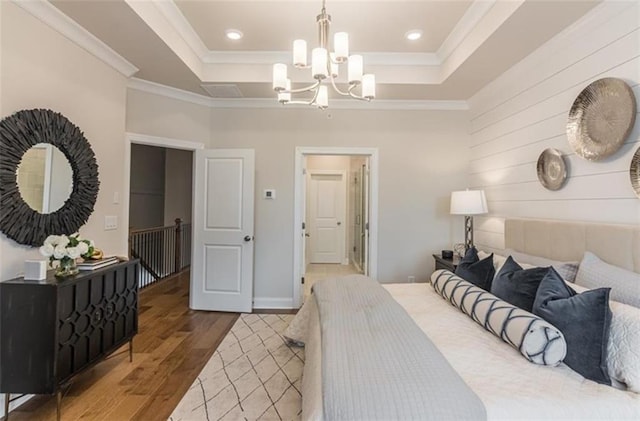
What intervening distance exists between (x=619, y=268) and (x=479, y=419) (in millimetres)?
1368

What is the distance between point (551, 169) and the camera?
2.63 metres

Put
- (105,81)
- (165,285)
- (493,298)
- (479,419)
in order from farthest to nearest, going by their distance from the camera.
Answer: (165,285) → (105,81) → (493,298) → (479,419)

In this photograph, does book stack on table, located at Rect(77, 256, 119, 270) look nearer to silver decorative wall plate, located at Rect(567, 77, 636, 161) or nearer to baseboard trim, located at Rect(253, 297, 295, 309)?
baseboard trim, located at Rect(253, 297, 295, 309)

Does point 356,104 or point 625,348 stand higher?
point 356,104

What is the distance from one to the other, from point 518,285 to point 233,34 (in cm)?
318

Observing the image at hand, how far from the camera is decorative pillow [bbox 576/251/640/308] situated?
1640 mm

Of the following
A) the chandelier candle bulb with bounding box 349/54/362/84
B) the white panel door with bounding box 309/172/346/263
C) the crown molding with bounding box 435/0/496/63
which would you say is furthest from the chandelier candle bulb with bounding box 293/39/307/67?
the white panel door with bounding box 309/172/346/263

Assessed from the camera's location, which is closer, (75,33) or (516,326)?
(516,326)

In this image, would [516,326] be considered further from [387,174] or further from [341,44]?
[387,174]

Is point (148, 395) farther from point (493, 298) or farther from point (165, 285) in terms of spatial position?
point (165, 285)

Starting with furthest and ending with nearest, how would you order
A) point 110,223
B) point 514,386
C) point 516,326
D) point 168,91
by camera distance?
point 168,91 < point 110,223 < point 516,326 < point 514,386

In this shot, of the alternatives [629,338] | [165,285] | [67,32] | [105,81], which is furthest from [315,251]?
[629,338]

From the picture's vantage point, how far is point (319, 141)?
4289mm

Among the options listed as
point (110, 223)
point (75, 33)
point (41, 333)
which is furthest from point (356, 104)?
point (41, 333)
